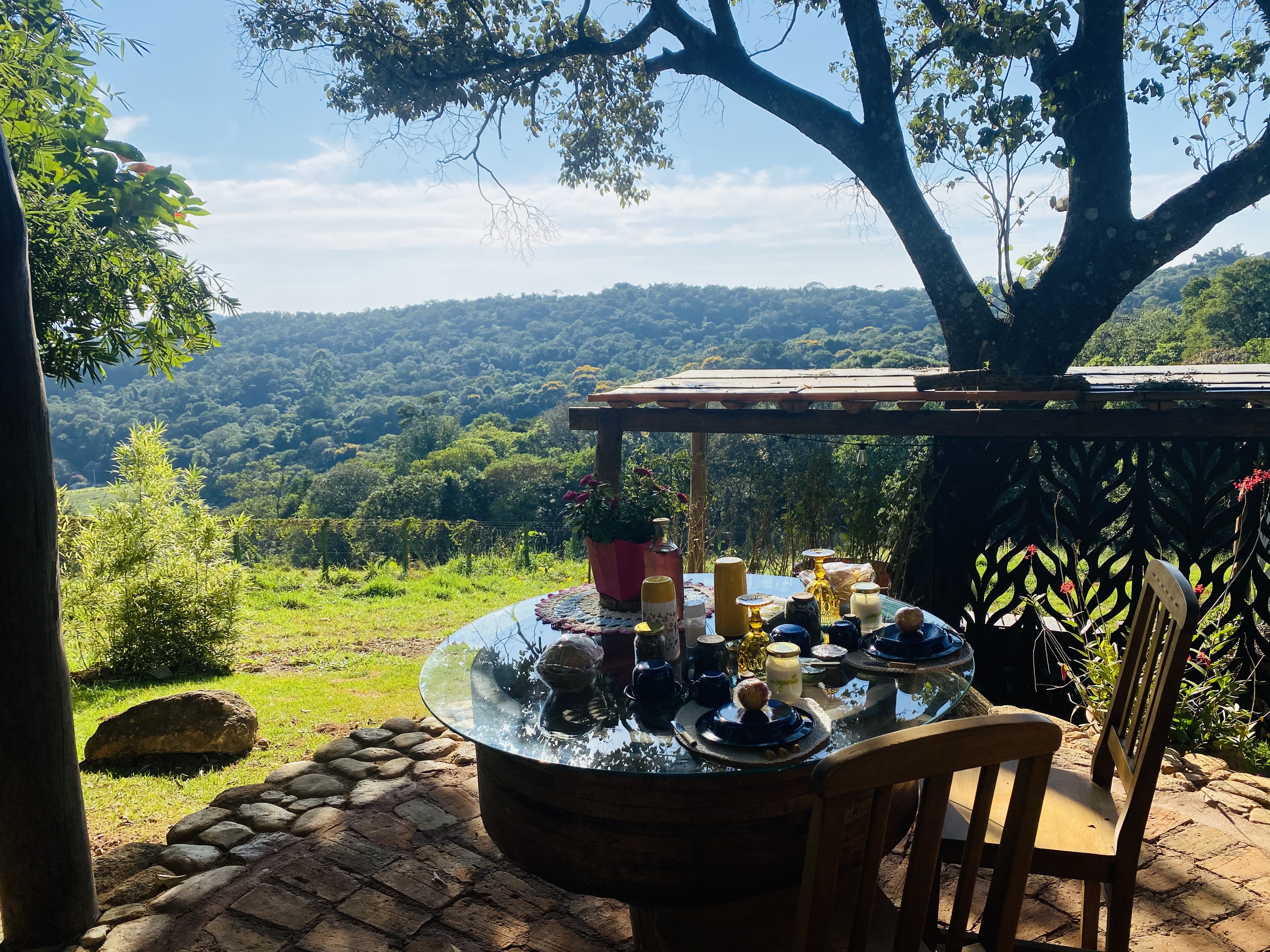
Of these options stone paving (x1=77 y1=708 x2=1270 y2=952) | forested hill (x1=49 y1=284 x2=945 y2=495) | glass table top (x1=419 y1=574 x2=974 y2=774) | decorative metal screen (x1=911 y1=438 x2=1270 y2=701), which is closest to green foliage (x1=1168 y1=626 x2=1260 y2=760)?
stone paving (x1=77 y1=708 x2=1270 y2=952)

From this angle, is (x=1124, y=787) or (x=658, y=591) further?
(x=658, y=591)

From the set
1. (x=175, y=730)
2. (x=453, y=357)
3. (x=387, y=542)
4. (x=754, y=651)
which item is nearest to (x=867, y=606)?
(x=754, y=651)

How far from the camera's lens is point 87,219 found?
12.1 feet

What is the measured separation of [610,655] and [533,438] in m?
25.1

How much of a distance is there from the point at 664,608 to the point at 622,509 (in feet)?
1.56

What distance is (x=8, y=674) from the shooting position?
1.82m

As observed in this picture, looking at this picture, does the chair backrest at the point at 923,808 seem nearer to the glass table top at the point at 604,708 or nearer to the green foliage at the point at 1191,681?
the glass table top at the point at 604,708

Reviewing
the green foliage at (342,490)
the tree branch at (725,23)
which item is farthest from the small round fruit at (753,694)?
the green foliage at (342,490)

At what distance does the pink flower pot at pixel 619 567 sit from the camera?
2.32 m

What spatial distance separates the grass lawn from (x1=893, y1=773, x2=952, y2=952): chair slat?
2491mm

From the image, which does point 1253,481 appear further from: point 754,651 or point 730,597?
point 754,651

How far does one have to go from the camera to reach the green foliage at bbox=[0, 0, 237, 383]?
11.1 feet

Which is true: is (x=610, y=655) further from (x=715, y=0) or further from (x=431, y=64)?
(x=431, y=64)

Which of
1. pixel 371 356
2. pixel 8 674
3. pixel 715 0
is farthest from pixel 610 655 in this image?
pixel 371 356
